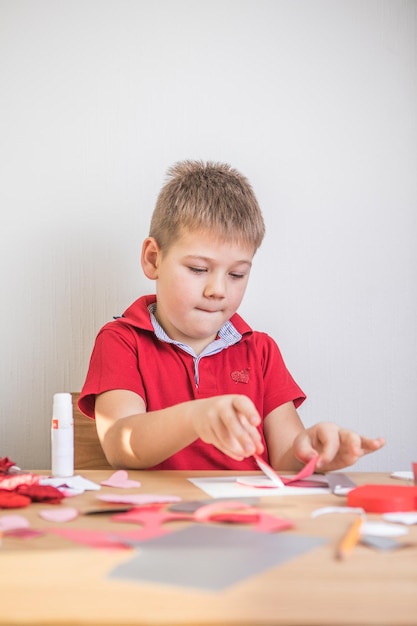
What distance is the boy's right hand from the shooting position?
881 mm

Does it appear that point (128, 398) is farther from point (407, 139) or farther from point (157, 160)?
point (407, 139)

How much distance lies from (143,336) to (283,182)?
529 millimetres

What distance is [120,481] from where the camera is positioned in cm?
98

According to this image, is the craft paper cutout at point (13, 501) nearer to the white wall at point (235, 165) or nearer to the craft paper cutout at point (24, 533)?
the craft paper cutout at point (24, 533)

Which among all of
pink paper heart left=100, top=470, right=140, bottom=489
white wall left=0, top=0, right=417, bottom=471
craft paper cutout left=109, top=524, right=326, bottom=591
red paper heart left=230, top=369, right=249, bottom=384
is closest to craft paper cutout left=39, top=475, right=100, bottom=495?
pink paper heart left=100, top=470, right=140, bottom=489

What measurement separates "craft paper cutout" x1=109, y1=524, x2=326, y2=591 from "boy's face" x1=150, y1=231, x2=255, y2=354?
661mm

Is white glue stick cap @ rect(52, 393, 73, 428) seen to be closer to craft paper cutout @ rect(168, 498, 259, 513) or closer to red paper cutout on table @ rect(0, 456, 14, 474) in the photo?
red paper cutout on table @ rect(0, 456, 14, 474)

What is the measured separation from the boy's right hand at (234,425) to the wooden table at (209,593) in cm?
24

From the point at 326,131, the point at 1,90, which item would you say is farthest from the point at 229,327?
the point at 1,90

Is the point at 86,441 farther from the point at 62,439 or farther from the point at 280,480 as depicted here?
the point at 280,480

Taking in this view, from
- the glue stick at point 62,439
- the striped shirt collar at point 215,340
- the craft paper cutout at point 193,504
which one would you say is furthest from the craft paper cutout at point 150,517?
the striped shirt collar at point 215,340

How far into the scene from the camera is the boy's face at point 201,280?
1.32 m

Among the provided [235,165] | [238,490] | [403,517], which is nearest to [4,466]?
[238,490]

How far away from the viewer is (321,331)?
1.70 m
